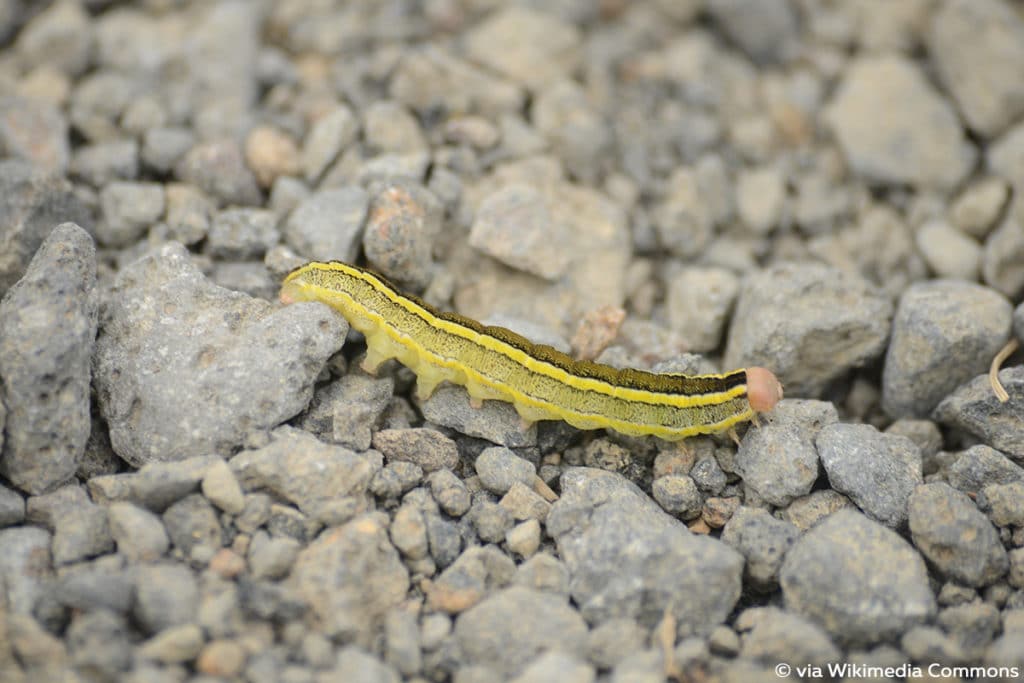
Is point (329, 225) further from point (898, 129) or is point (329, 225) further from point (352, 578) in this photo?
point (898, 129)

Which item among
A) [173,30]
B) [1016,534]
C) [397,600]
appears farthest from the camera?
[173,30]

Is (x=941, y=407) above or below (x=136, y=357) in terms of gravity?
above

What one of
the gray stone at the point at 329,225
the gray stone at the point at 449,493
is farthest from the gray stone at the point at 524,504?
the gray stone at the point at 329,225

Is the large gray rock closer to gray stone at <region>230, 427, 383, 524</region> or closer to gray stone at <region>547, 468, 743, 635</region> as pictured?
gray stone at <region>230, 427, 383, 524</region>

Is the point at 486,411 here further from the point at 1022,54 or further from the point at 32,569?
the point at 1022,54

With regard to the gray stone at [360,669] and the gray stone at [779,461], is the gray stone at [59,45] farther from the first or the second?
the gray stone at [779,461]

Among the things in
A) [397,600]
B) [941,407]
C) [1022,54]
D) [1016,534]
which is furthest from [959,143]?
[397,600]
